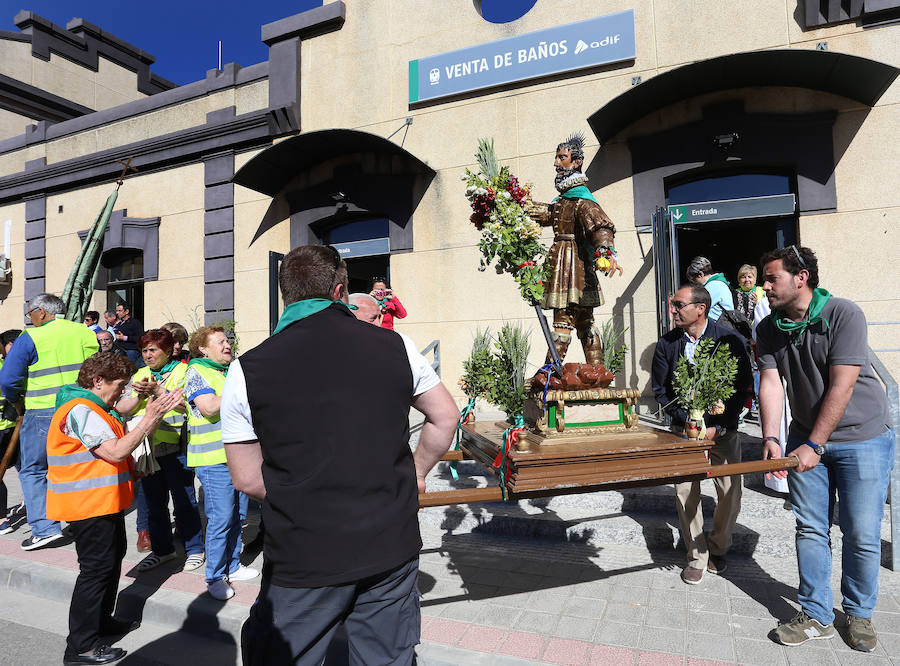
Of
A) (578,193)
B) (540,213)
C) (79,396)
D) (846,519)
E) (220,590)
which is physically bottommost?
(220,590)

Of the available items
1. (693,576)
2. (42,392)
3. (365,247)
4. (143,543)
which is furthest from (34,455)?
(693,576)

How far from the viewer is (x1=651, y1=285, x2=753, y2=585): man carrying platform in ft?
12.7

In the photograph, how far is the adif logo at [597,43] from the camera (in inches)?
308

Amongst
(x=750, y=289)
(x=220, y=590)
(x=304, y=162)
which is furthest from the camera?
(x=304, y=162)

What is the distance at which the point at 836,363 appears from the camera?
2.96 meters

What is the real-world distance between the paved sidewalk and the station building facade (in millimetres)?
3749

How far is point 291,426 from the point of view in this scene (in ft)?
5.94

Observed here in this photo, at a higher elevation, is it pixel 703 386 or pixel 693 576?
pixel 703 386

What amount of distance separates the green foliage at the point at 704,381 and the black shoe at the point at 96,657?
11.9 feet

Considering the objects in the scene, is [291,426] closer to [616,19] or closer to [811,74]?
[811,74]

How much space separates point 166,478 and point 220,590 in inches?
52.8

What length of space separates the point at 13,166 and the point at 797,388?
16.0 meters

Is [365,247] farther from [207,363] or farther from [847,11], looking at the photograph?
[847,11]

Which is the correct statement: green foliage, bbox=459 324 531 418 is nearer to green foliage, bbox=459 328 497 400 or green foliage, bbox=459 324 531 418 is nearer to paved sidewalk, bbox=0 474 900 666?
green foliage, bbox=459 328 497 400
